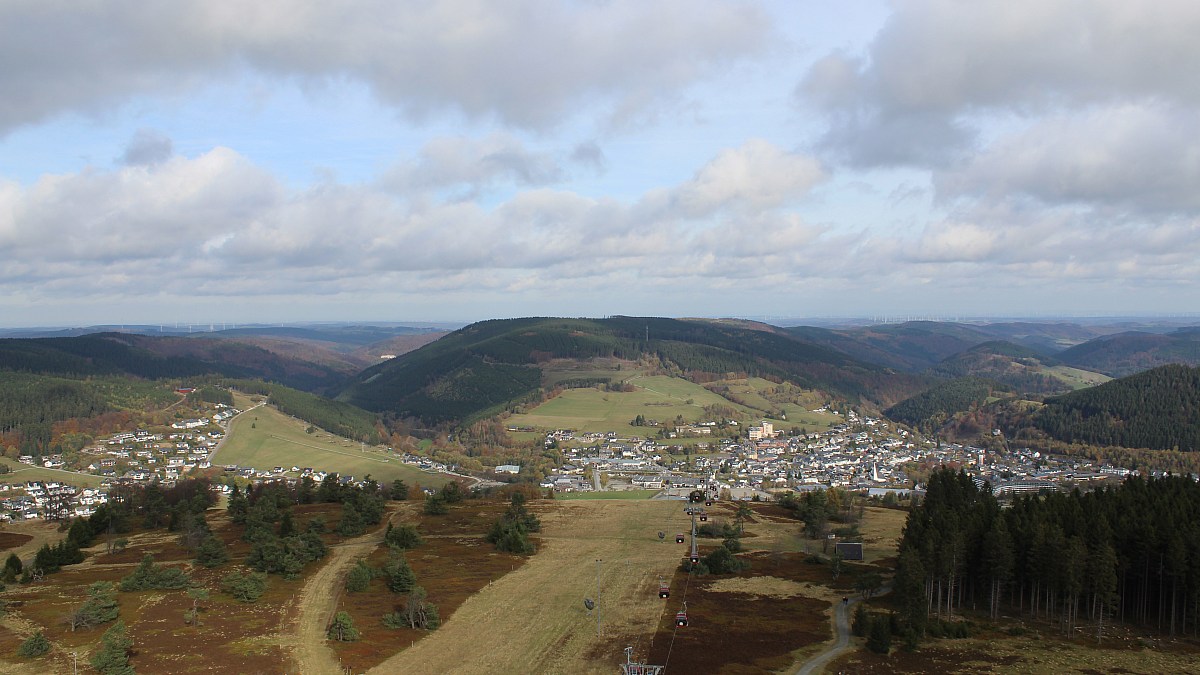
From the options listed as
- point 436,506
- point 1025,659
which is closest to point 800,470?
point 436,506

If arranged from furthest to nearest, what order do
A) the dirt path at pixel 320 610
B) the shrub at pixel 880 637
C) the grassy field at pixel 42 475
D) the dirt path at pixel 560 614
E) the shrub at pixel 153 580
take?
1. the grassy field at pixel 42 475
2. the shrub at pixel 153 580
3. the shrub at pixel 880 637
4. the dirt path at pixel 560 614
5. the dirt path at pixel 320 610

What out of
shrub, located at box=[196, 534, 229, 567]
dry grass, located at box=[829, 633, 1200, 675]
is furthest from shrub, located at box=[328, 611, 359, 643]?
dry grass, located at box=[829, 633, 1200, 675]

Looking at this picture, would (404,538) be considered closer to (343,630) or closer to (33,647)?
(343,630)

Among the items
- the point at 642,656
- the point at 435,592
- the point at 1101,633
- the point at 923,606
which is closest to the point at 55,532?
the point at 435,592

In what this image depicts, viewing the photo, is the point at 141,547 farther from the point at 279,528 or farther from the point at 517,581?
the point at 517,581

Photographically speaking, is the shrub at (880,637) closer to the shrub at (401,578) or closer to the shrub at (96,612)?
the shrub at (401,578)

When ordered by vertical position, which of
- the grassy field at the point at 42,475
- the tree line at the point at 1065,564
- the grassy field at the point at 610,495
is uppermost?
the tree line at the point at 1065,564

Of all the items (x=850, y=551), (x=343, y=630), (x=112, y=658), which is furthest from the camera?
(x=850, y=551)

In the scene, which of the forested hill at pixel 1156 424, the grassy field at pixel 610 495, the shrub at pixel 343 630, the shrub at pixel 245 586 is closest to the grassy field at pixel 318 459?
the grassy field at pixel 610 495
